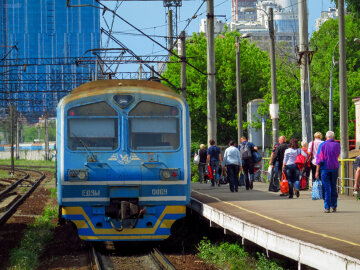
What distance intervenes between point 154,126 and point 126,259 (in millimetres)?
2656

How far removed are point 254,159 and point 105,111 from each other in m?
8.62

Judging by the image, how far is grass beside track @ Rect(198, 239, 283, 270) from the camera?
12094mm

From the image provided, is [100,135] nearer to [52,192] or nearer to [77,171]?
[77,171]

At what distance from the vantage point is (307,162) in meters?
19.7

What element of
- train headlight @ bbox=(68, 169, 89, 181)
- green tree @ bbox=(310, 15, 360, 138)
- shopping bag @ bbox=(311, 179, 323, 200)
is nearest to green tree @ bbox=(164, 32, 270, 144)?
green tree @ bbox=(310, 15, 360, 138)

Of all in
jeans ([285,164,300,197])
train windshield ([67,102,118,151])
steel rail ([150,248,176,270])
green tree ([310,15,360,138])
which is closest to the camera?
steel rail ([150,248,176,270])

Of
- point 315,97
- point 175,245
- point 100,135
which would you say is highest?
point 315,97

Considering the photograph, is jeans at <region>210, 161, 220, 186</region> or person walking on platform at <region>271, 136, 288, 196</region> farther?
jeans at <region>210, 161, 220, 186</region>

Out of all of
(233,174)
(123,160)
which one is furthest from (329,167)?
(233,174)

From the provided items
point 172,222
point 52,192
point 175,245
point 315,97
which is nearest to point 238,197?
point 175,245

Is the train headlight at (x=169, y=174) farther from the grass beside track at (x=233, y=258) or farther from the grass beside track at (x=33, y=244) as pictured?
the grass beside track at (x=33, y=244)

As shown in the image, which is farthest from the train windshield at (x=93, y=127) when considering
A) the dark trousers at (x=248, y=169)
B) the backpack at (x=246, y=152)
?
the dark trousers at (x=248, y=169)

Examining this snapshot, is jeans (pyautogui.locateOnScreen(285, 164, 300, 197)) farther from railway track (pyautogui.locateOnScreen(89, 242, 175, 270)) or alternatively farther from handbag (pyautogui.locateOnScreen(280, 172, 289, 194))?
railway track (pyautogui.locateOnScreen(89, 242, 175, 270))

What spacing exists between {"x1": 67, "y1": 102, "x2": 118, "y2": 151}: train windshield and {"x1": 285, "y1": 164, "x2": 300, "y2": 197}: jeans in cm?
551
